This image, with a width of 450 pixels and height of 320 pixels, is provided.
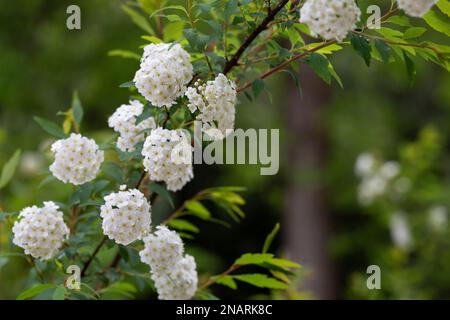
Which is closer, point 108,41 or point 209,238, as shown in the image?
point 108,41

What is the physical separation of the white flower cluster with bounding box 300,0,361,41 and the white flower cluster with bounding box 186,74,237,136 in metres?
0.26

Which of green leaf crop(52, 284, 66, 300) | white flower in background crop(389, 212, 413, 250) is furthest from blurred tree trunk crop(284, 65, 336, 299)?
green leaf crop(52, 284, 66, 300)

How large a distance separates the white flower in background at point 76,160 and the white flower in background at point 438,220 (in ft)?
11.0

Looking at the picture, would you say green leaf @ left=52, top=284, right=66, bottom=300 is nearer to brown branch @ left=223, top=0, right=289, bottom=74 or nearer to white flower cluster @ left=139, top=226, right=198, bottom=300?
white flower cluster @ left=139, top=226, right=198, bottom=300

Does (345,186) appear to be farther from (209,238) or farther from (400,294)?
(400,294)

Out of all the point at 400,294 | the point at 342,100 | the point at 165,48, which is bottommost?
the point at 400,294

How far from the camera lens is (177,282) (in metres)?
1.74

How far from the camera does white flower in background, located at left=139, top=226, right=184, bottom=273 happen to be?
65.2 inches

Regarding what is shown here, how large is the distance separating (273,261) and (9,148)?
172 inches

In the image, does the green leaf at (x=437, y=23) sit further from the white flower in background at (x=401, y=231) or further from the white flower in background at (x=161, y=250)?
the white flower in background at (x=401, y=231)

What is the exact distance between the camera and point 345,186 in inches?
256

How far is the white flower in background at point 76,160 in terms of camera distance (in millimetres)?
1596

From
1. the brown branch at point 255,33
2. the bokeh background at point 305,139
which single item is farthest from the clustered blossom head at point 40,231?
the bokeh background at point 305,139
